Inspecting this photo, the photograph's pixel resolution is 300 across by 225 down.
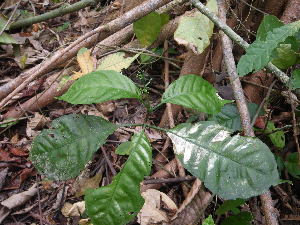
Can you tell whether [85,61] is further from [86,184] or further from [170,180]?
[170,180]

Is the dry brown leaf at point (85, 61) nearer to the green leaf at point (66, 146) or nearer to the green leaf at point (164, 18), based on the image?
the green leaf at point (164, 18)

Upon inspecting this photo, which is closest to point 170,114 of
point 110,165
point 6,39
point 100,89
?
point 110,165

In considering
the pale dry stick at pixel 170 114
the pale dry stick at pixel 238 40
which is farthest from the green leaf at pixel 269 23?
the pale dry stick at pixel 170 114

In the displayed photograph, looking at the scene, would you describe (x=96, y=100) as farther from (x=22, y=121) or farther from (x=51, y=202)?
(x=22, y=121)

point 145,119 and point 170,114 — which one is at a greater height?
point 145,119

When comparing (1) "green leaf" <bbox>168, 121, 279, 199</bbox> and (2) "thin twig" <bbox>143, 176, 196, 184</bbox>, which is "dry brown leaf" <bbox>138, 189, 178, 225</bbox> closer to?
(2) "thin twig" <bbox>143, 176, 196, 184</bbox>

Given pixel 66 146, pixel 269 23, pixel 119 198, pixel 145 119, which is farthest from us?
pixel 269 23

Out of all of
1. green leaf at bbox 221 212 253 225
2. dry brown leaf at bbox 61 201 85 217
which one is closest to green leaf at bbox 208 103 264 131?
green leaf at bbox 221 212 253 225
